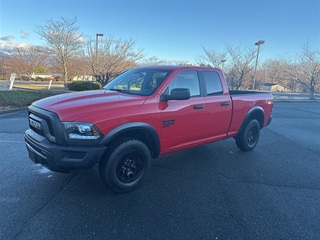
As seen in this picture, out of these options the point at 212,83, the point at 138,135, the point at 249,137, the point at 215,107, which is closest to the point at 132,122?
the point at 138,135

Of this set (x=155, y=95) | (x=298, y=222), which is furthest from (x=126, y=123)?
(x=298, y=222)

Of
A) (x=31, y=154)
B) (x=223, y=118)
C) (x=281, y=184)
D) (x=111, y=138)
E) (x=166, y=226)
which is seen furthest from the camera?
(x=223, y=118)

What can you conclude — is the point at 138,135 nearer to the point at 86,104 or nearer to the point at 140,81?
the point at 86,104

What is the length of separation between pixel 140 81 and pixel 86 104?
1326mm

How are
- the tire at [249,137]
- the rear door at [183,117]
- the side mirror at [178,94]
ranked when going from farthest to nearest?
the tire at [249,137]
the rear door at [183,117]
the side mirror at [178,94]

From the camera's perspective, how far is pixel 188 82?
383 centimetres

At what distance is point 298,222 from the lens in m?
2.60

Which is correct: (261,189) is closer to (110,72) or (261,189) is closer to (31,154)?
(31,154)

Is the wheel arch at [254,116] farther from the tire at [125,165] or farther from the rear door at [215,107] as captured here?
the tire at [125,165]

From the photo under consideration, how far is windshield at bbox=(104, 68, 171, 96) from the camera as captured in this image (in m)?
3.50

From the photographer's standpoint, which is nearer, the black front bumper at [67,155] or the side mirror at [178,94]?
the black front bumper at [67,155]

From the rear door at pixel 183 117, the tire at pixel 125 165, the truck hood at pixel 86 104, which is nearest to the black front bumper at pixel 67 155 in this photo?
the tire at pixel 125 165

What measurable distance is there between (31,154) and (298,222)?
375 centimetres

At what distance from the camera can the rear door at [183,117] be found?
338cm
